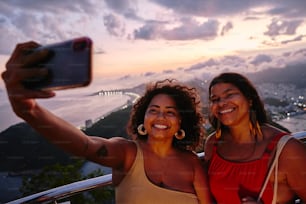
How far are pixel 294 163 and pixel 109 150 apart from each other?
Answer: 1.73 feet

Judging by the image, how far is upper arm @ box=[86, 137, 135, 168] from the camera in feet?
3.20

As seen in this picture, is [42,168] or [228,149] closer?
[228,149]

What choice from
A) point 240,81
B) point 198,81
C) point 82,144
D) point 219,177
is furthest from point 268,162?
point 82,144

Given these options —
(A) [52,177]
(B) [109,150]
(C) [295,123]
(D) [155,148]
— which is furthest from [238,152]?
(A) [52,177]

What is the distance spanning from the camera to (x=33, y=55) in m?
0.58

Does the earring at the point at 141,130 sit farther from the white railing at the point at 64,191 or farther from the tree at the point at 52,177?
the tree at the point at 52,177

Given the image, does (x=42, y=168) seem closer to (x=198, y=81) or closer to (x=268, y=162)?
(x=198, y=81)

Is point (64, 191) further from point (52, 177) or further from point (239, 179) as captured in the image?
point (52, 177)

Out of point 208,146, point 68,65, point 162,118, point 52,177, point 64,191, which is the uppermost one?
point 68,65

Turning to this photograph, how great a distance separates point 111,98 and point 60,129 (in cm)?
74

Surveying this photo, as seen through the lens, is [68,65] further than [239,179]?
No

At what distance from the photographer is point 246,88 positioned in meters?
1.23

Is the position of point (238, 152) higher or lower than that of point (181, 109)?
lower

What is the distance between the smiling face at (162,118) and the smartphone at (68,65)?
1.95 ft
